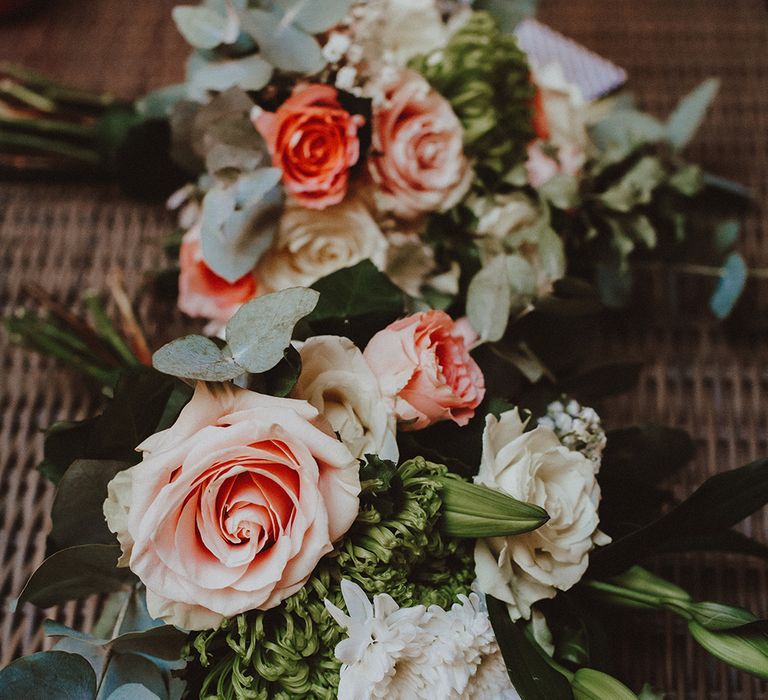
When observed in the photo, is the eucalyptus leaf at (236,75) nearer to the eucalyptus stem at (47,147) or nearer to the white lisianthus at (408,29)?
the white lisianthus at (408,29)

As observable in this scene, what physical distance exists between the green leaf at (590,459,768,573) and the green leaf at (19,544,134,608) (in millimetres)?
312

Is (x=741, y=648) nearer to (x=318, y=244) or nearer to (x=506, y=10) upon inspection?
(x=318, y=244)

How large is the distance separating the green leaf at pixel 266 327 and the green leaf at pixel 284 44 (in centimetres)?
28

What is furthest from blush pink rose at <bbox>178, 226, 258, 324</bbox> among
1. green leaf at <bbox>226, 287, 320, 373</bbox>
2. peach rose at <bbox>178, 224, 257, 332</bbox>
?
green leaf at <bbox>226, 287, 320, 373</bbox>

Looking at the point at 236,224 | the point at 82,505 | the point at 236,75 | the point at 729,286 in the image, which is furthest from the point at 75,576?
the point at 729,286

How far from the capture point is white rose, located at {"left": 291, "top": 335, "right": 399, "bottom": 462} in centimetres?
47

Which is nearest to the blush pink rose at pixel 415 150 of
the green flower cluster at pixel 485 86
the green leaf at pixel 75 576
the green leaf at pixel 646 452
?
the green flower cluster at pixel 485 86

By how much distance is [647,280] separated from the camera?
2.68 feet

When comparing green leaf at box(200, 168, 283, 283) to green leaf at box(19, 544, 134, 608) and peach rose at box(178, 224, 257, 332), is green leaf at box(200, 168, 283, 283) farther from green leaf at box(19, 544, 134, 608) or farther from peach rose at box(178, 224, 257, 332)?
green leaf at box(19, 544, 134, 608)

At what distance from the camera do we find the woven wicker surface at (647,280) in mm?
653

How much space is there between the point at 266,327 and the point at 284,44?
1.05ft

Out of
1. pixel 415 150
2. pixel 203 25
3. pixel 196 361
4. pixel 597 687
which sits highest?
pixel 203 25

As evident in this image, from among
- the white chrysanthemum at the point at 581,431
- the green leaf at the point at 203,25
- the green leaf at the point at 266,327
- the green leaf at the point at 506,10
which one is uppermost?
the green leaf at the point at 506,10

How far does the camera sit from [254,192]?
0.61 meters
